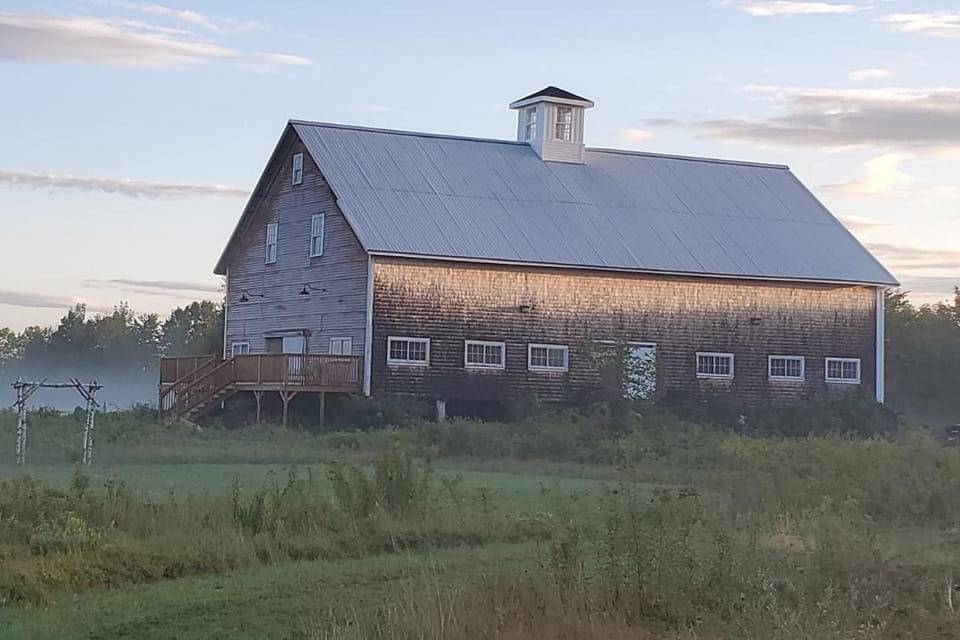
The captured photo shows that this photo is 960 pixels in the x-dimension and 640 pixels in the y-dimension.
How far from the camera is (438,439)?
3438cm

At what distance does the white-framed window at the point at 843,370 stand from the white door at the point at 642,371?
683cm

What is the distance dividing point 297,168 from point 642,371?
13.0m

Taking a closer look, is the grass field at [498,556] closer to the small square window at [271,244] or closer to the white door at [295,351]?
the white door at [295,351]

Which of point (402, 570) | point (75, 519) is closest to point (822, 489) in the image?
point (402, 570)

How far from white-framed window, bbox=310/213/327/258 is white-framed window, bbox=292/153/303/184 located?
1.71 m

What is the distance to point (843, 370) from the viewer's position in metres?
49.7

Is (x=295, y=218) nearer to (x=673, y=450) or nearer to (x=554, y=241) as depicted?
(x=554, y=241)

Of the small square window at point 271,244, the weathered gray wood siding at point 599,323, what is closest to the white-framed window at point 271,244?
the small square window at point 271,244

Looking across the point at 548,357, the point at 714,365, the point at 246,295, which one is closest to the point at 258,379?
the point at 246,295

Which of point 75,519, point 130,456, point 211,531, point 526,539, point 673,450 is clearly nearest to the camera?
point 75,519

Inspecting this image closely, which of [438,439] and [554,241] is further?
[554,241]

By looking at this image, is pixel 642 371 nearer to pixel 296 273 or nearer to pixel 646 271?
pixel 646 271

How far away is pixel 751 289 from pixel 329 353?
14423 millimetres

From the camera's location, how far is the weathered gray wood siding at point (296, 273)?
43531 mm
